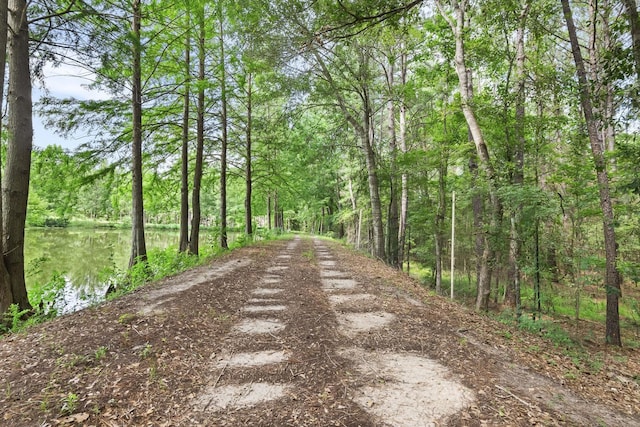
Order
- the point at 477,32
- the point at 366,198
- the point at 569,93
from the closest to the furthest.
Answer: the point at 569,93, the point at 477,32, the point at 366,198

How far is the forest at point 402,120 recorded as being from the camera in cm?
477

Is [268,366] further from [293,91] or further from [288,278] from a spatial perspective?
[293,91]

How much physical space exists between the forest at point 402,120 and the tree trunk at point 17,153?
0.06ft

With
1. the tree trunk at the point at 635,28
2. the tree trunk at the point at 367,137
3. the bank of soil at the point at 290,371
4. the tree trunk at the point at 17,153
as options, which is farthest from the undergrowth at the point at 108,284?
the tree trunk at the point at 635,28

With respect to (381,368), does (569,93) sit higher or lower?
higher

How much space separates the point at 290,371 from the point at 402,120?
12.4m

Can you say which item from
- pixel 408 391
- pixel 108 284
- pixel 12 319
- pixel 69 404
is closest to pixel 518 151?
pixel 408 391

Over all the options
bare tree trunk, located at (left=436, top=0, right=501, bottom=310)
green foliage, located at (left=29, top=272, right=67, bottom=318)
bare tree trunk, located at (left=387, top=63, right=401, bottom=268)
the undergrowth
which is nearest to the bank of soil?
the undergrowth

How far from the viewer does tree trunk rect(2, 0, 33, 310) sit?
15.5 feet

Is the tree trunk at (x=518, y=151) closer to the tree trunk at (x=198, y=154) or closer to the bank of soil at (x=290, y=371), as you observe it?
the bank of soil at (x=290, y=371)

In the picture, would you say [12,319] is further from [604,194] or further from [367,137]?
[367,137]

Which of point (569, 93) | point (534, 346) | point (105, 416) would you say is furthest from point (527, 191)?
point (105, 416)

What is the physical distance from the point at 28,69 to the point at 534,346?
27.6ft

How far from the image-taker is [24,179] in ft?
15.9
